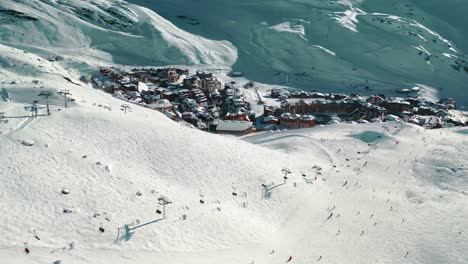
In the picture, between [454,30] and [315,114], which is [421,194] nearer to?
[315,114]

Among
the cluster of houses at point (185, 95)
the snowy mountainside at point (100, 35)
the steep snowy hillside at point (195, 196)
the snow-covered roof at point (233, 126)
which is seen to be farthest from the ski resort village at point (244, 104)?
the steep snowy hillside at point (195, 196)

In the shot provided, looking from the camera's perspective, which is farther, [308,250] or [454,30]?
[454,30]

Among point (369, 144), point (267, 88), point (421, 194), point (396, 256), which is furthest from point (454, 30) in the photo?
point (396, 256)

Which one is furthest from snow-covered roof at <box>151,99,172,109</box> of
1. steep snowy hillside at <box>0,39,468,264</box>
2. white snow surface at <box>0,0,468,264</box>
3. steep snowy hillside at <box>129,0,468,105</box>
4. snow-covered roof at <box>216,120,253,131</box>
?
steep snowy hillside at <box>129,0,468,105</box>

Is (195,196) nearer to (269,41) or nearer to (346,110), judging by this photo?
(346,110)

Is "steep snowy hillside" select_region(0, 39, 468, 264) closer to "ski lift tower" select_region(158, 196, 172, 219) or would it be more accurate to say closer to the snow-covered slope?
"ski lift tower" select_region(158, 196, 172, 219)

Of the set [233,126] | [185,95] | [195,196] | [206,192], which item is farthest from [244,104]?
[195,196]
